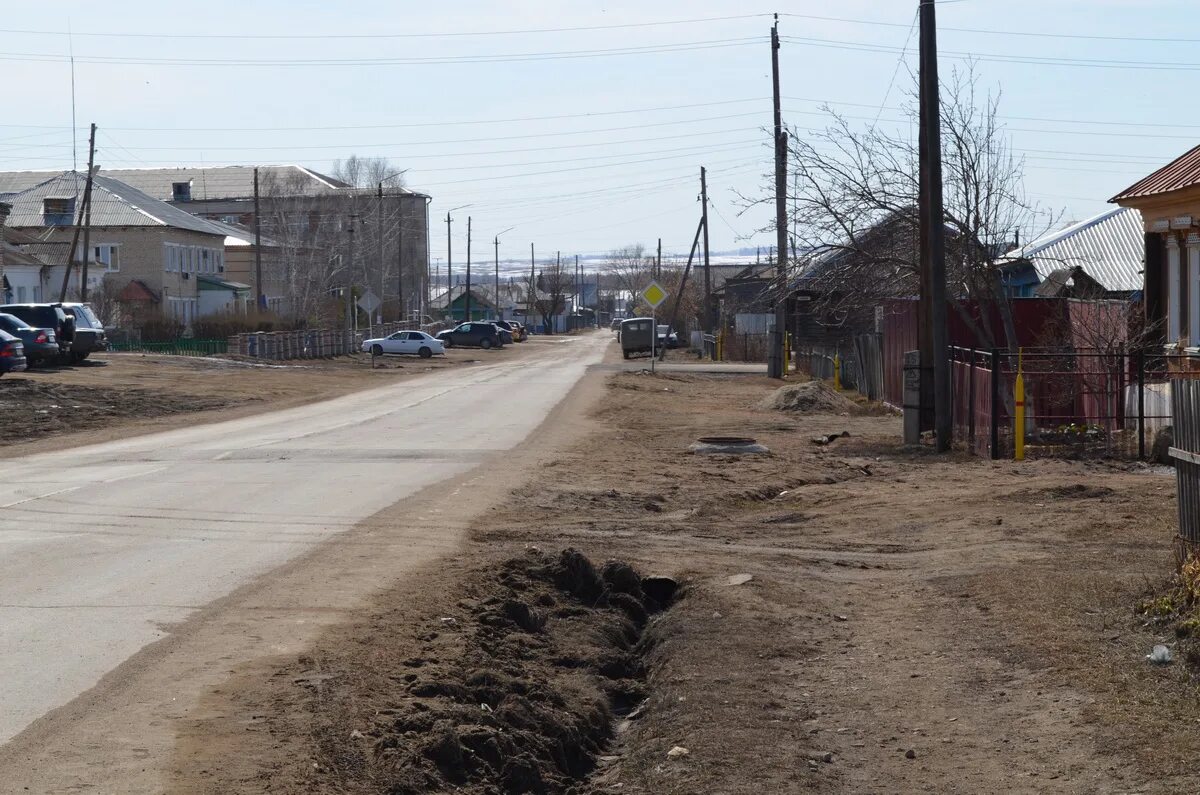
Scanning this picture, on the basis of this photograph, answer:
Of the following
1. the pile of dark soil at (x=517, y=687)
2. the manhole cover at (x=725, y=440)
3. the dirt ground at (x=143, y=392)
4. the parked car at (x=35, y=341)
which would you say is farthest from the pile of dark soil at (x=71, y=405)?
the pile of dark soil at (x=517, y=687)

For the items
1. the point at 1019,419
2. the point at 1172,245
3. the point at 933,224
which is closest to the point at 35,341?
the point at 933,224

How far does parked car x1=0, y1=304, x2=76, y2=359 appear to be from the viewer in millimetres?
40312

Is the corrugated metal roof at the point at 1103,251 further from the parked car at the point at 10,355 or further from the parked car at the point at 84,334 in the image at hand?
the parked car at the point at 84,334

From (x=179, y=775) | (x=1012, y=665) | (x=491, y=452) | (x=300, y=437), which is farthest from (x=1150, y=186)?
(x=179, y=775)

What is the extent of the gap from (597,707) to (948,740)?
2055 millimetres

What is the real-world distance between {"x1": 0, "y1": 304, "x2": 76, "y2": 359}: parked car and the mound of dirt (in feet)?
73.6

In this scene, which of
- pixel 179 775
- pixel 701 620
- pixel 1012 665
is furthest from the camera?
pixel 701 620

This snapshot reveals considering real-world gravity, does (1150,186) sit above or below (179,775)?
above

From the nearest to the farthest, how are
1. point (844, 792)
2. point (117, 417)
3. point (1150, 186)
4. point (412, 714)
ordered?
1. point (844, 792)
2. point (412, 714)
3. point (1150, 186)
4. point (117, 417)

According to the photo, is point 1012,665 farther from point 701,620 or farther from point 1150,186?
point 1150,186

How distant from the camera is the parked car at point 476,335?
87438 mm

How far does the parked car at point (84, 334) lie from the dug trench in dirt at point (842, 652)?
101 ft

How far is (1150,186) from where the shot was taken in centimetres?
2178

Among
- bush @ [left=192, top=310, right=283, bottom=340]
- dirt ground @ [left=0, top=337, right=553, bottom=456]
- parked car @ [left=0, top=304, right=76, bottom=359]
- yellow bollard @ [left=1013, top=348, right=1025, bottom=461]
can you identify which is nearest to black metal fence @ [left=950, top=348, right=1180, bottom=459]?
yellow bollard @ [left=1013, top=348, right=1025, bottom=461]
